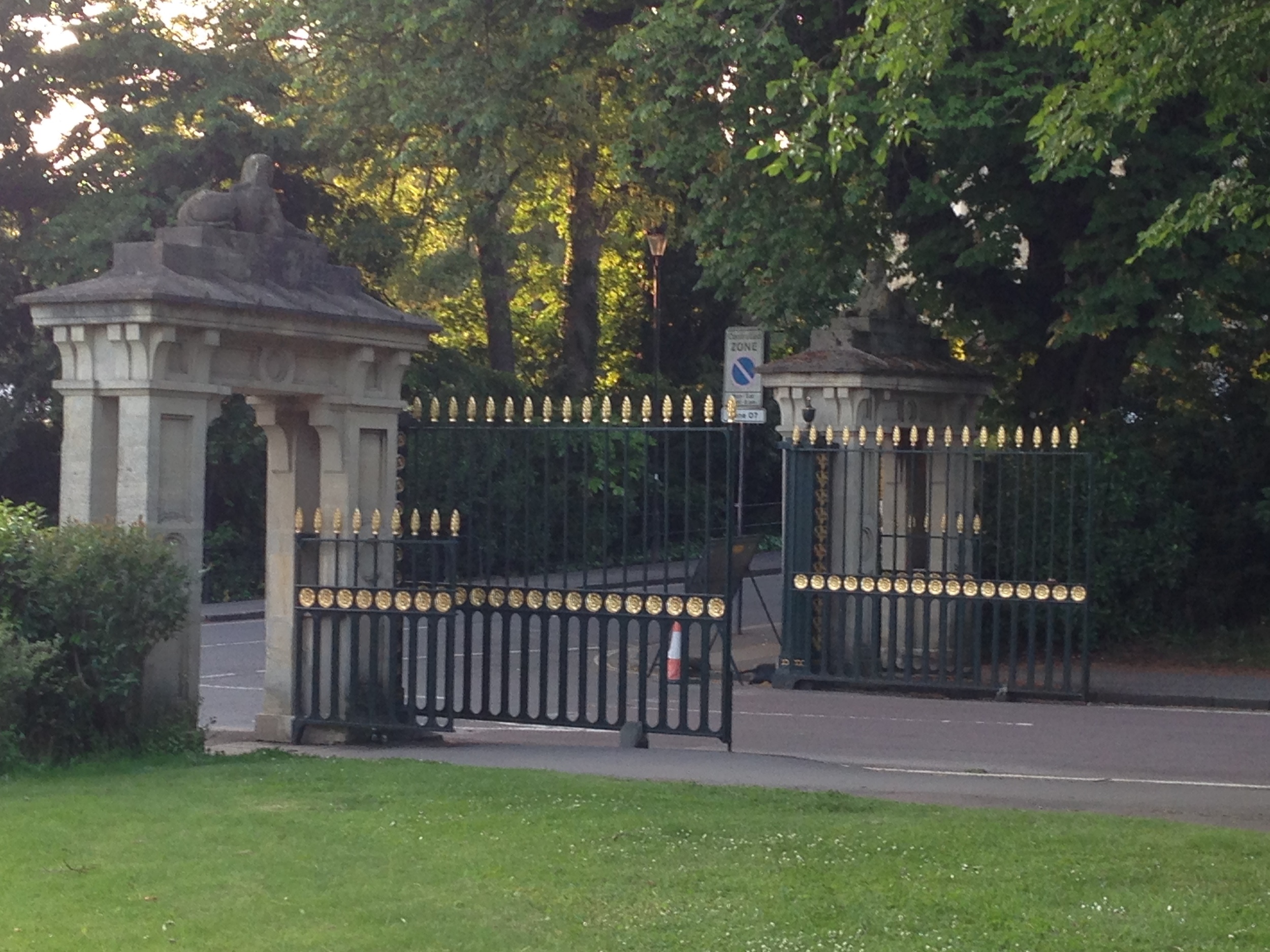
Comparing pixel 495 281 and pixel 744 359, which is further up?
pixel 495 281

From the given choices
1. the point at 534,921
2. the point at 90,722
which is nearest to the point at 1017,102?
the point at 90,722

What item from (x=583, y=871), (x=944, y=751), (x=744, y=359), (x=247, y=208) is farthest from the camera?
(x=744, y=359)

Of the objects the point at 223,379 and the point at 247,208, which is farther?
the point at 247,208

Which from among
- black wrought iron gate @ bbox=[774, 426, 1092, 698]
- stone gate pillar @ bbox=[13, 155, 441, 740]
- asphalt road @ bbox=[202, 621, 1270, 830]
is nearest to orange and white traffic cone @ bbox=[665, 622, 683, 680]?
asphalt road @ bbox=[202, 621, 1270, 830]

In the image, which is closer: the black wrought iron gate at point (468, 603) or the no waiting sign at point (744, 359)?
the black wrought iron gate at point (468, 603)

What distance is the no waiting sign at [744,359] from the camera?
20.7 m

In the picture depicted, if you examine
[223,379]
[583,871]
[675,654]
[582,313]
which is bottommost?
[583,871]

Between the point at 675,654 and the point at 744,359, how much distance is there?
24.0 feet

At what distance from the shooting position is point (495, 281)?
30.7 meters

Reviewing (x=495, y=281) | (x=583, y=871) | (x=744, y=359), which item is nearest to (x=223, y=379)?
(x=583, y=871)

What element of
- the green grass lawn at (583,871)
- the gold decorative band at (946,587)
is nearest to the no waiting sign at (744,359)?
the gold decorative band at (946,587)

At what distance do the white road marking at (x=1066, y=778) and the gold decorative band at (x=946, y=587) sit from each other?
14.5 feet

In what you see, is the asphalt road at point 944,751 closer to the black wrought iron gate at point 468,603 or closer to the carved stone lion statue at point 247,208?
the black wrought iron gate at point 468,603

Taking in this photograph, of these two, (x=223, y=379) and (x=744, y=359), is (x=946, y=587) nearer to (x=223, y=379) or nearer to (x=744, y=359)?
(x=744, y=359)
